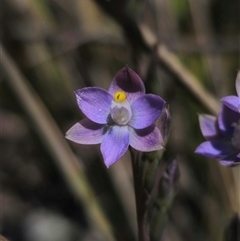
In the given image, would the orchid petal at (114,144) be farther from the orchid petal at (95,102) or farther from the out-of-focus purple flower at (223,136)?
the out-of-focus purple flower at (223,136)

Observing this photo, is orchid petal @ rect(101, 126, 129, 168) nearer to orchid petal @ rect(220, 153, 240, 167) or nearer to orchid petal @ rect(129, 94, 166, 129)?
orchid petal @ rect(129, 94, 166, 129)

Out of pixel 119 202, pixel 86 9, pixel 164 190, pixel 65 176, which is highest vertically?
pixel 86 9

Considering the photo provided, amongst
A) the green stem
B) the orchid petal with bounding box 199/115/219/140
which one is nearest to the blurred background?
the orchid petal with bounding box 199/115/219/140

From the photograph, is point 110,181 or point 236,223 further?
point 110,181

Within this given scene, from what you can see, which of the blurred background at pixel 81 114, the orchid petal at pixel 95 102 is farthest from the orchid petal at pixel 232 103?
the blurred background at pixel 81 114

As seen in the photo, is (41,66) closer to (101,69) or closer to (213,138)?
(101,69)

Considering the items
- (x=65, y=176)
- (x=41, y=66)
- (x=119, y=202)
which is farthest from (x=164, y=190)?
(x=41, y=66)
